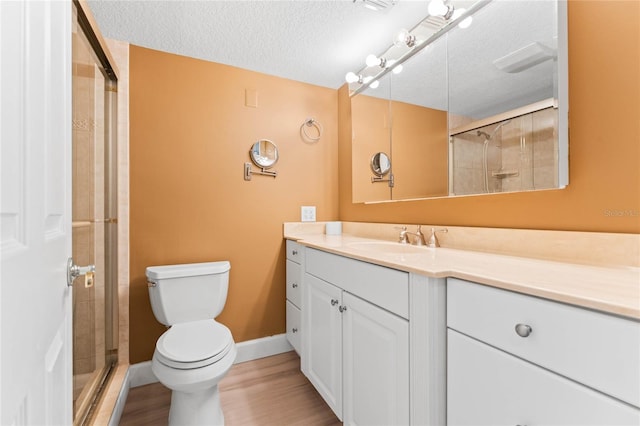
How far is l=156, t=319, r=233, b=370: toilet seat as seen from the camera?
4.01 feet

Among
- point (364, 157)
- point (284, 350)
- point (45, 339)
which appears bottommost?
point (284, 350)

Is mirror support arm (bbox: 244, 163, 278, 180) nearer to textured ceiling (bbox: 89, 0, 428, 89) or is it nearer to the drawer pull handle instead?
textured ceiling (bbox: 89, 0, 428, 89)

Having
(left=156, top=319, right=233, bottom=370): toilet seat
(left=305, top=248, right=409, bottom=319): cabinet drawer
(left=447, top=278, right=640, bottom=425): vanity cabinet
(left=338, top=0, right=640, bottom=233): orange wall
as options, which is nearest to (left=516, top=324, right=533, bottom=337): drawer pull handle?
(left=447, top=278, right=640, bottom=425): vanity cabinet

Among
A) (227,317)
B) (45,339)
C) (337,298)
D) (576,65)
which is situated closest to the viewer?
(45,339)

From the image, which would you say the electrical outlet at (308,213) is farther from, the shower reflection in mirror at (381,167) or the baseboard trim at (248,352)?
the baseboard trim at (248,352)

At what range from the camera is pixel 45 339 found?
0.54 metres

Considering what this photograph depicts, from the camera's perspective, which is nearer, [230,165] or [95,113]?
[95,113]

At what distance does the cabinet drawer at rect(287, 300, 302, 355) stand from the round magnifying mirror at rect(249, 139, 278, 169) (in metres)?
1.05

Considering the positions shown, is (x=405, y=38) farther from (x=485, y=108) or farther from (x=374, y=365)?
(x=374, y=365)

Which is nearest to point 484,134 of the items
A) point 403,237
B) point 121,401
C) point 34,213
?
point 403,237

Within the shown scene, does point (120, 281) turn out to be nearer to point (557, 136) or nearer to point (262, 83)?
point (262, 83)

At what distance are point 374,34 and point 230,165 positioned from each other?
1262mm

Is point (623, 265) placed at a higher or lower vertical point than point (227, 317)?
higher

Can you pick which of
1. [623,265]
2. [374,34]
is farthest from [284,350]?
[374,34]
